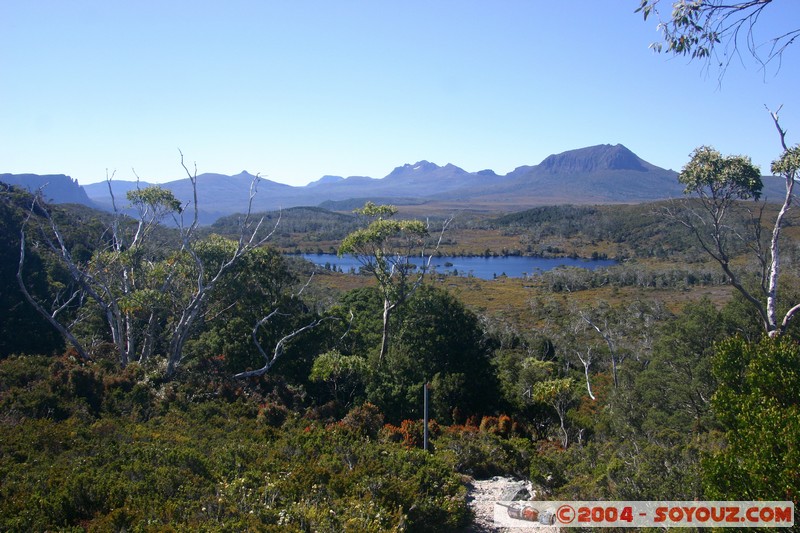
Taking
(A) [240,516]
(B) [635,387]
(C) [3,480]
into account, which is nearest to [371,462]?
(A) [240,516]

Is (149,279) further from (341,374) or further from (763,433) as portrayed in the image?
(763,433)

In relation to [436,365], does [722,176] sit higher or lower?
higher

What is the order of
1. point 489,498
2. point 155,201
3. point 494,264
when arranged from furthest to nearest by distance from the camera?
point 494,264, point 155,201, point 489,498

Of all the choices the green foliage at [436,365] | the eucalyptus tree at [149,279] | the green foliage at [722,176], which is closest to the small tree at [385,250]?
the green foliage at [436,365]

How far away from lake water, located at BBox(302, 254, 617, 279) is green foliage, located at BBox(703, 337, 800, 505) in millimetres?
68869

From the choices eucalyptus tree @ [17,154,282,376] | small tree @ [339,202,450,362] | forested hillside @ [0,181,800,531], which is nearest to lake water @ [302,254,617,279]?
forested hillside @ [0,181,800,531]

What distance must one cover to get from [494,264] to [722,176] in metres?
81.8

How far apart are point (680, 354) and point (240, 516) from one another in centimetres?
1028

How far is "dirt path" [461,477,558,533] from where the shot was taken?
620cm

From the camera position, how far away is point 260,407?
10.0 meters

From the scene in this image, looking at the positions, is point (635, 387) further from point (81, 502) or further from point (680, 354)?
point (81, 502)

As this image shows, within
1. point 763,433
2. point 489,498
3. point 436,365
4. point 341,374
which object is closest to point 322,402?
point 341,374

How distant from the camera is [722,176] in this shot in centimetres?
897

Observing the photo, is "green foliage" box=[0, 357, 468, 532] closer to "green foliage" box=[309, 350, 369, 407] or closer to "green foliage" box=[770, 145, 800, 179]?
"green foliage" box=[309, 350, 369, 407]
